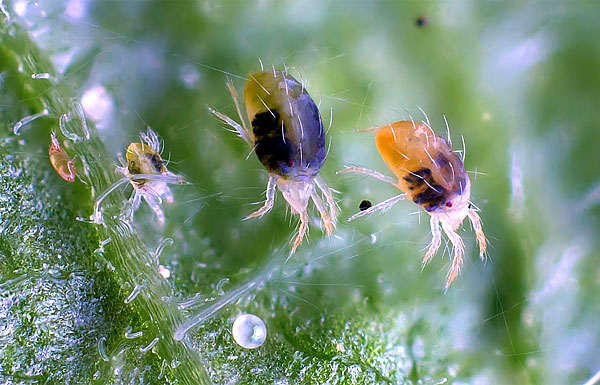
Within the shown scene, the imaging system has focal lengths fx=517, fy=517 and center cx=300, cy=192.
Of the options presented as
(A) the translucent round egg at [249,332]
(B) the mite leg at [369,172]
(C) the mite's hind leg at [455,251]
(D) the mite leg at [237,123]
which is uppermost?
(D) the mite leg at [237,123]

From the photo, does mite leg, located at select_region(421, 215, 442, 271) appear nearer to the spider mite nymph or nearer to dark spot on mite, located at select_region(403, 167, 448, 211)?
dark spot on mite, located at select_region(403, 167, 448, 211)

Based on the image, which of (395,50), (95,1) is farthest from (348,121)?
(95,1)

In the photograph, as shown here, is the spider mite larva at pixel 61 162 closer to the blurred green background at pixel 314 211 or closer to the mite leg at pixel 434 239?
the blurred green background at pixel 314 211

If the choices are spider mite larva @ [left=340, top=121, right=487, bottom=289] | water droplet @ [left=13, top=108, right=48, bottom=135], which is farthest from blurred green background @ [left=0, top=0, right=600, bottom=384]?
spider mite larva @ [left=340, top=121, right=487, bottom=289]

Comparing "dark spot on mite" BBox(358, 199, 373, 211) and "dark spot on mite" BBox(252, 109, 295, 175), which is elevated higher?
"dark spot on mite" BBox(252, 109, 295, 175)

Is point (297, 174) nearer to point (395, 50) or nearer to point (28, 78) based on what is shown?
point (395, 50)

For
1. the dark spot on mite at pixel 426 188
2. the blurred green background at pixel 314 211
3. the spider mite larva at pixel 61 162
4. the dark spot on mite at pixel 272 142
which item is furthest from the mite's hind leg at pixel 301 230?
the spider mite larva at pixel 61 162

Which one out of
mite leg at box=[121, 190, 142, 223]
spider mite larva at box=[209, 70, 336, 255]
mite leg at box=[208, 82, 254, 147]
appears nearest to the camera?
spider mite larva at box=[209, 70, 336, 255]
